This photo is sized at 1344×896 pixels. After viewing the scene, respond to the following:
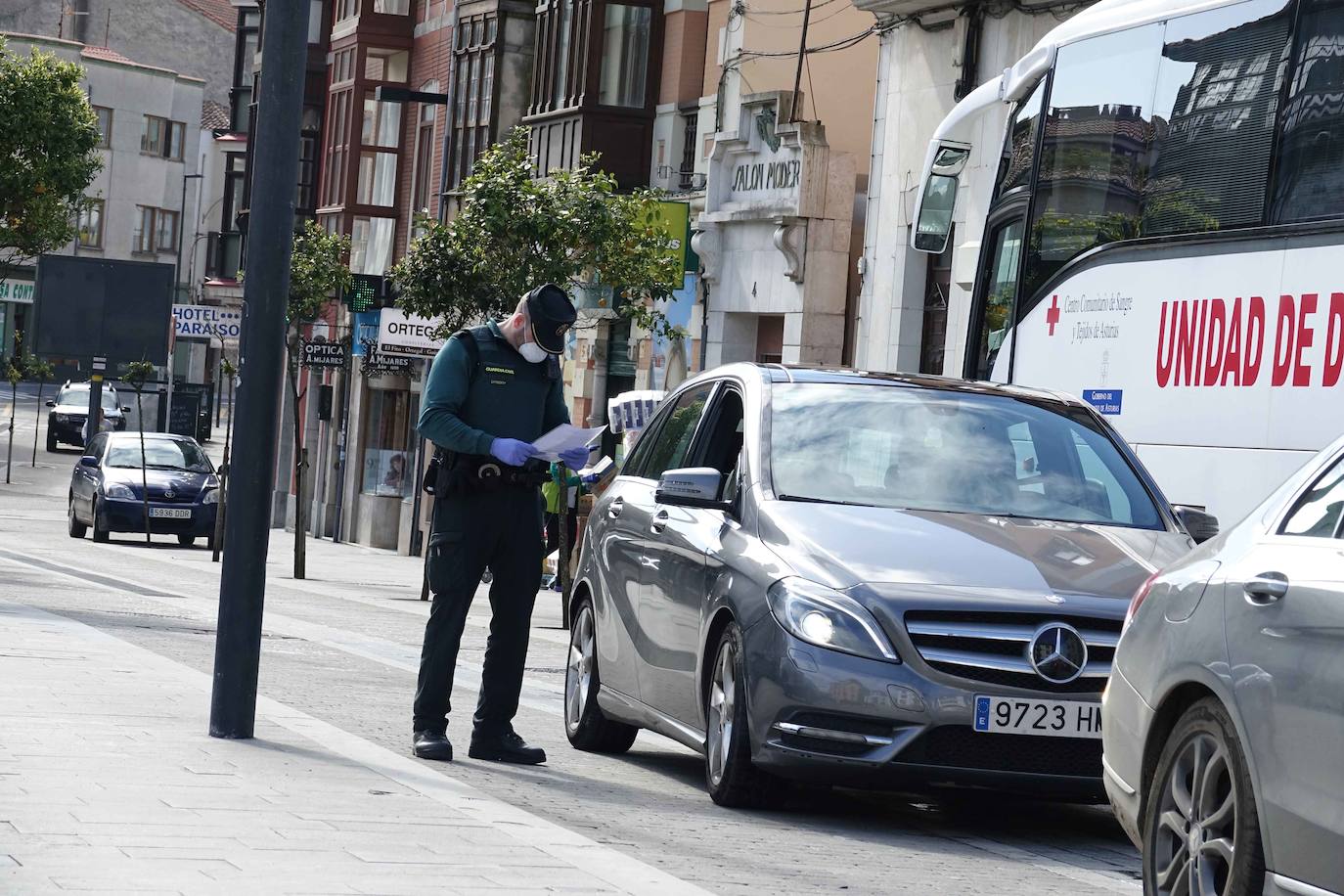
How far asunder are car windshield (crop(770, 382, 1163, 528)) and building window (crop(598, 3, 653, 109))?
2786 centimetres

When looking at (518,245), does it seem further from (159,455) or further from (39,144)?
(39,144)

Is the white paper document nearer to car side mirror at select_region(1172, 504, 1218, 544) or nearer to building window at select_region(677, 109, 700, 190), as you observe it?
car side mirror at select_region(1172, 504, 1218, 544)

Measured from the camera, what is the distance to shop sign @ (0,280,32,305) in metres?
105

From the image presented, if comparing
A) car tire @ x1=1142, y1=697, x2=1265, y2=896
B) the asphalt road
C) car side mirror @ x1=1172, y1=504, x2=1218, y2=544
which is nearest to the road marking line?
the asphalt road

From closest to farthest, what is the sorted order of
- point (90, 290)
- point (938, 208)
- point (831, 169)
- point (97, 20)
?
point (938, 208), point (831, 169), point (90, 290), point (97, 20)

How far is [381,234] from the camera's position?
51.6m

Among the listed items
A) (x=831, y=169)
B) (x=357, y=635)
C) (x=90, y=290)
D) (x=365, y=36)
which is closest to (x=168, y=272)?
(x=90, y=290)

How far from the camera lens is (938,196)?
19047 mm

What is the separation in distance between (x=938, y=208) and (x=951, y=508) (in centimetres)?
997

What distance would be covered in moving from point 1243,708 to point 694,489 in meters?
3.83

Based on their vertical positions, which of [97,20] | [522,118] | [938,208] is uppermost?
[97,20]

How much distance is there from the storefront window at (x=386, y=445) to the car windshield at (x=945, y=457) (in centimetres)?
3824

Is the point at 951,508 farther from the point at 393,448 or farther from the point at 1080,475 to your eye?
the point at 393,448

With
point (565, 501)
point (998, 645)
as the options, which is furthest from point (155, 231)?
point (998, 645)
